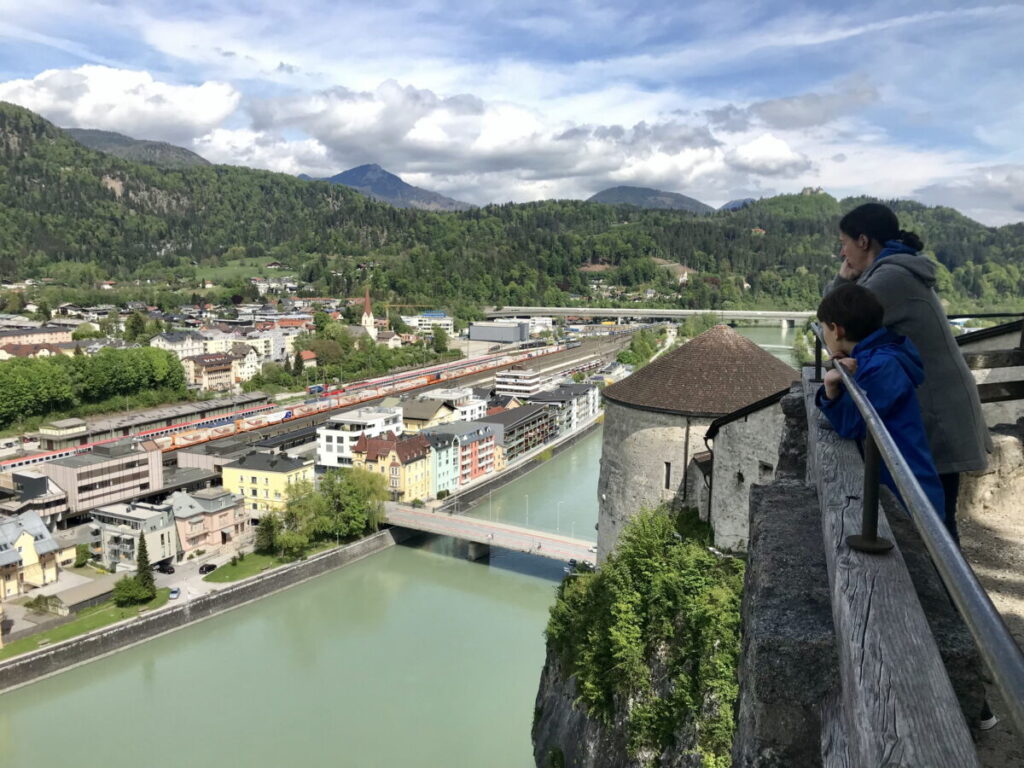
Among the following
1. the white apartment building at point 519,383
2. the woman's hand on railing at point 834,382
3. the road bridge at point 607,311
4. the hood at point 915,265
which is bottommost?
the white apartment building at point 519,383

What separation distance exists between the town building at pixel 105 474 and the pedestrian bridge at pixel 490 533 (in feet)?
22.1

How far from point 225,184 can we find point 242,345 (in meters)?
95.3

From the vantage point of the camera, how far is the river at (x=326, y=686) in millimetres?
10688

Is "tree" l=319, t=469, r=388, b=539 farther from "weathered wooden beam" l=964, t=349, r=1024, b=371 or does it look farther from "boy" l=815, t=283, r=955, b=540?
"boy" l=815, t=283, r=955, b=540

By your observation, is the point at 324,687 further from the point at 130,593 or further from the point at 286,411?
the point at 286,411

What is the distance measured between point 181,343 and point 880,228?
45.3 m

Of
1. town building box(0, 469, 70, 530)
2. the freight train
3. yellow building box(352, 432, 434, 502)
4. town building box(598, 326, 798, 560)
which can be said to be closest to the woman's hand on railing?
town building box(598, 326, 798, 560)

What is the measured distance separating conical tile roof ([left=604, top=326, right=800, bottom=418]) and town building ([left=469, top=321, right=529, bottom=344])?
Answer: 51380mm

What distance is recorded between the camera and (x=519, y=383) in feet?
117

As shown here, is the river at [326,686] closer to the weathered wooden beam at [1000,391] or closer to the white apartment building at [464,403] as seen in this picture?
the weathered wooden beam at [1000,391]

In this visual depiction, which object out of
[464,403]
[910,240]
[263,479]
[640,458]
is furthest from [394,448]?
[910,240]

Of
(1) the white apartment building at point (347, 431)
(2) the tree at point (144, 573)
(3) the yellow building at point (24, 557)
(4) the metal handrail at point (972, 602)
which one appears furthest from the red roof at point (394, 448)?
(4) the metal handrail at point (972, 602)

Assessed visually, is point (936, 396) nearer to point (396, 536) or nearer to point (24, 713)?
point (24, 713)

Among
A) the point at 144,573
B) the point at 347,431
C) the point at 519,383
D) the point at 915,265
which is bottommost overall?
the point at 144,573
